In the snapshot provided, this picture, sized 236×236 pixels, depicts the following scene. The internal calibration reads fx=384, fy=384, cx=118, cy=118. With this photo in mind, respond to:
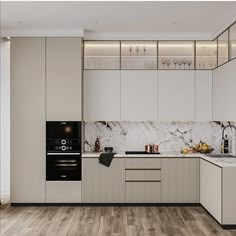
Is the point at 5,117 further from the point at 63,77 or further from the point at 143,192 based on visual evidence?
the point at 143,192

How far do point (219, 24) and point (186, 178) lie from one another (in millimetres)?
2340

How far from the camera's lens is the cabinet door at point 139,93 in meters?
6.17

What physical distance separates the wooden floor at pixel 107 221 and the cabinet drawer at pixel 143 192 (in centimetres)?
16

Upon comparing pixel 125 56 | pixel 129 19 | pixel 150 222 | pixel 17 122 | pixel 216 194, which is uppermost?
pixel 129 19

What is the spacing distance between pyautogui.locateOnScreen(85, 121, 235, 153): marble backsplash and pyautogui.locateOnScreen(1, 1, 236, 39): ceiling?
1463 mm

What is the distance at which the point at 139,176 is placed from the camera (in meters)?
5.91

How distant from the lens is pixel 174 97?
6184 mm

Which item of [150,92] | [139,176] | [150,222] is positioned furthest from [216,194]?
[150,92]

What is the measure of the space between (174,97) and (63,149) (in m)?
1.95

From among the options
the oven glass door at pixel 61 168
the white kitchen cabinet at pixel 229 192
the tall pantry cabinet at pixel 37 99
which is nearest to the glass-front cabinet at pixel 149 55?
the tall pantry cabinet at pixel 37 99

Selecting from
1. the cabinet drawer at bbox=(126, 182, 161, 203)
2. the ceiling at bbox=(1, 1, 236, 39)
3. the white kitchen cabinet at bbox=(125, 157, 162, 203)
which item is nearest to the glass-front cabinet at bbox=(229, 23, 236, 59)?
the ceiling at bbox=(1, 1, 236, 39)

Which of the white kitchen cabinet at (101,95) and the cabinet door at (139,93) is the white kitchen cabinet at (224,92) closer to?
the cabinet door at (139,93)

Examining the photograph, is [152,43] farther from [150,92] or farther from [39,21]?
[39,21]

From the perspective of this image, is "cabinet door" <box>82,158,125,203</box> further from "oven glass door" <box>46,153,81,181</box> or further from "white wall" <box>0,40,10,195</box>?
"white wall" <box>0,40,10,195</box>
